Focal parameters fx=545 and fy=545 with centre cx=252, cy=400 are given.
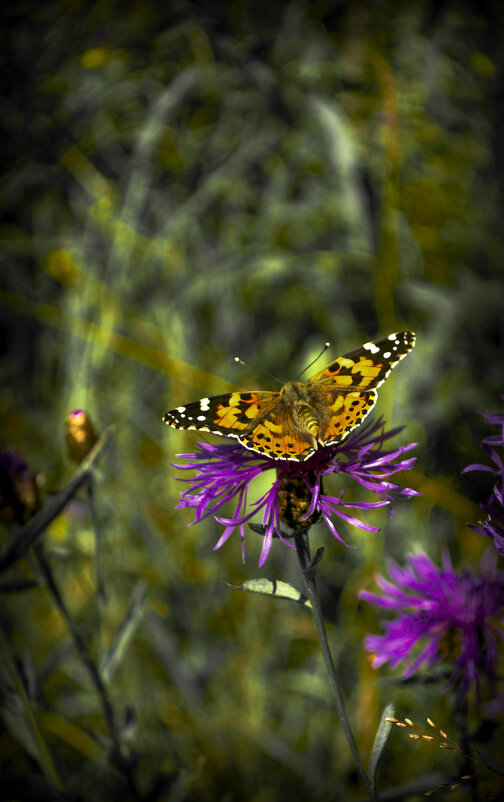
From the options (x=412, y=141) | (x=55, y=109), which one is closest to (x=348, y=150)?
(x=412, y=141)

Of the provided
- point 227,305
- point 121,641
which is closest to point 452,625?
point 121,641

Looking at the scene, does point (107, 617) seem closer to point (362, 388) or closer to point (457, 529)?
point (457, 529)

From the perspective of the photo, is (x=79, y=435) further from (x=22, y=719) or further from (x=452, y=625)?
(x=452, y=625)

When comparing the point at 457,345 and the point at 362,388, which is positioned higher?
the point at 362,388

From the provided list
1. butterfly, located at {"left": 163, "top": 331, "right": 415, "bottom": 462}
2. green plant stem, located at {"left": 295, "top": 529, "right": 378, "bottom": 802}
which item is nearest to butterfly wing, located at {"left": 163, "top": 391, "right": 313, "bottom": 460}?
butterfly, located at {"left": 163, "top": 331, "right": 415, "bottom": 462}

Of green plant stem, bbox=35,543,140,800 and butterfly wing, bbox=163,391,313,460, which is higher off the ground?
butterfly wing, bbox=163,391,313,460

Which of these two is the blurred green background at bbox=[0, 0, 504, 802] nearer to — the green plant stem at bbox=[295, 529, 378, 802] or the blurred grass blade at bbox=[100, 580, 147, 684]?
the blurred grass blade at bbox=[100, 580, 147, 684]
